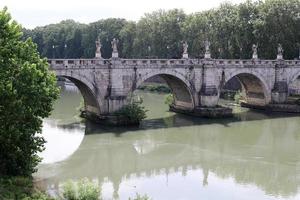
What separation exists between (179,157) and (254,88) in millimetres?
18666

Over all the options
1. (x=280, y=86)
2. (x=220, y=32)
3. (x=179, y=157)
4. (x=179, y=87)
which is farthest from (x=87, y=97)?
(x=220, y=32)

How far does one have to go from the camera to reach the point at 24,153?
16.2 m

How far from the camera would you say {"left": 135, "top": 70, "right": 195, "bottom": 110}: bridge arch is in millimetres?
33131

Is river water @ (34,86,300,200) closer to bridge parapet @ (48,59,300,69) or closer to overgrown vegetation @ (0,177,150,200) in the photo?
overgrown vegetation @ (0,177,150,200)

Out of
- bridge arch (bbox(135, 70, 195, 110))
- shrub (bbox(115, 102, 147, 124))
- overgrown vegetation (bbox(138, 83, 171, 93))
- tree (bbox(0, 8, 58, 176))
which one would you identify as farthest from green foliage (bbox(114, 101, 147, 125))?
overgrown vegetation (bbox(138, 83, 171, 93))

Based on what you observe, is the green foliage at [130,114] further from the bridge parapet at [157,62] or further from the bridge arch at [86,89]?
the bridge parapet at [157,62]

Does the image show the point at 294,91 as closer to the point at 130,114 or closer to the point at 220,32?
the point at 220,32

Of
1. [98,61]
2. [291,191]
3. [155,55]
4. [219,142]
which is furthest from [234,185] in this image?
[155,55]

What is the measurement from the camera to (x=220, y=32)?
50.2m

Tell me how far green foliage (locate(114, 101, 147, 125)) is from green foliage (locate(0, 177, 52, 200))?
46.8 feet

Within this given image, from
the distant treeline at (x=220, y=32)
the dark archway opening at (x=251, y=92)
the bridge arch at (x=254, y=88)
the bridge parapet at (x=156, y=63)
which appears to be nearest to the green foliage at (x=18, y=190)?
the bridge parapet at (x=156, y=63)

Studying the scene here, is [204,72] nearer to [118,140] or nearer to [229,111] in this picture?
[229,111]

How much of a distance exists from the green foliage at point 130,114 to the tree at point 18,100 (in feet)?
42.5

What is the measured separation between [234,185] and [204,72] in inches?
654
